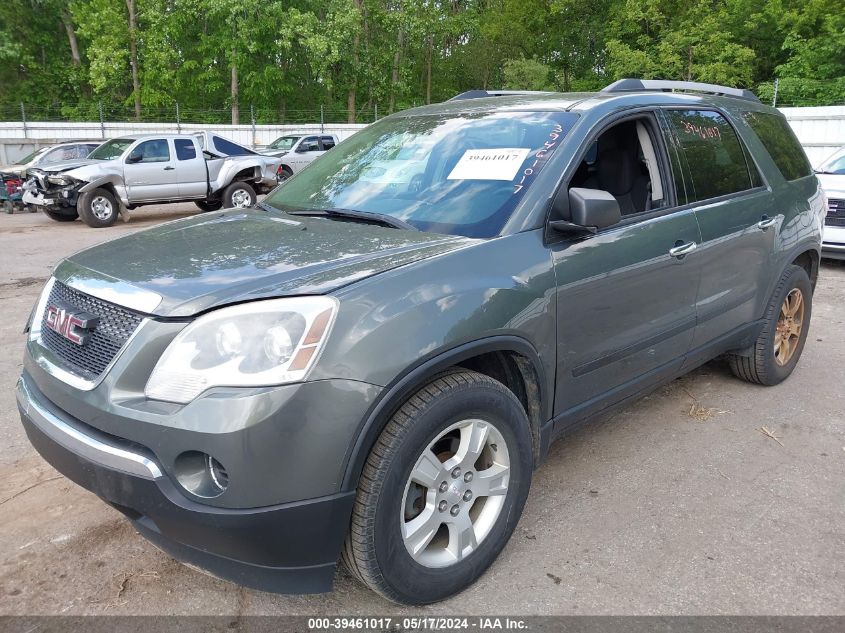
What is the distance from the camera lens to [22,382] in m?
2.65

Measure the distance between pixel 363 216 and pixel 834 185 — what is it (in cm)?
810

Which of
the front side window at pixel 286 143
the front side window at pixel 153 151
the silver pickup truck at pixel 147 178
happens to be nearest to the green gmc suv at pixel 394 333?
the silver pickup truck at pixel 147 178

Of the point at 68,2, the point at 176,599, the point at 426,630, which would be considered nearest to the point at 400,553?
the point at 426,630

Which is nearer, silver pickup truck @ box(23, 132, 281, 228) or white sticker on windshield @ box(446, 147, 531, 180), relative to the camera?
white sticker on windshield @ box(446, 147, 531, 180)

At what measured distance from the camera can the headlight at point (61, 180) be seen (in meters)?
13.3

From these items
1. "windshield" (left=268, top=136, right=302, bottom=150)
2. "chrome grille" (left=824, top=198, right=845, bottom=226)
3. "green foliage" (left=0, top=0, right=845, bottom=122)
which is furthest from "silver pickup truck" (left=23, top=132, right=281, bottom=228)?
"green foliage" (left=0, top=0, right=845, bottom=122)

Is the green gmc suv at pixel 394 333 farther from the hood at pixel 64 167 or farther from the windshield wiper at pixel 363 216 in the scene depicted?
the hood at pixel 64 167

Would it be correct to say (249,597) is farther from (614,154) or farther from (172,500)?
(614,154)

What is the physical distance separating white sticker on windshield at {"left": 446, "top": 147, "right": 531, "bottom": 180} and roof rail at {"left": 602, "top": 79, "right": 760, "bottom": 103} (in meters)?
0.75

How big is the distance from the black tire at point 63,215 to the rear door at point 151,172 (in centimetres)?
127

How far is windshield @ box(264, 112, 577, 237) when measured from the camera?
112 inches

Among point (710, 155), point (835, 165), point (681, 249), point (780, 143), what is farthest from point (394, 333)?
point (835, 165)

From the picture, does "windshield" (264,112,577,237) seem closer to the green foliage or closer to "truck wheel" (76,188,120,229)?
"truck wheel" (76,188,120,229)

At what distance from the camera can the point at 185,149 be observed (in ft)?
48.0
